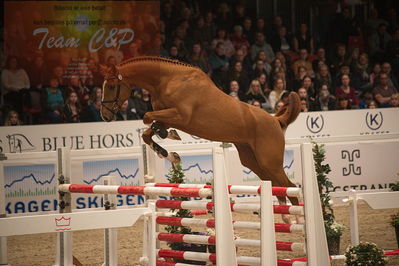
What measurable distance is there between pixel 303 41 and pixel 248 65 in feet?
5.59

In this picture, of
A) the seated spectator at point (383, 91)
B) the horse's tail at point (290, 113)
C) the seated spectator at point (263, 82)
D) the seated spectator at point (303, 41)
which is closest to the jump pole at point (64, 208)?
the horse's tail at point (290, 113)

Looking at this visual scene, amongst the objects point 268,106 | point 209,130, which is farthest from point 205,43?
point 209,130

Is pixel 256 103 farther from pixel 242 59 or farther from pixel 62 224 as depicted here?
pixel 62 224

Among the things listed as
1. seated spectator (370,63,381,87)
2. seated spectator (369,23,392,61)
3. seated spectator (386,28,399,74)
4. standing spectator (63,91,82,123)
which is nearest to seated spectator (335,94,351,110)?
seated spectator (370,63,381,87)

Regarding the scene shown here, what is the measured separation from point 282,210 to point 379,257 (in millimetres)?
821

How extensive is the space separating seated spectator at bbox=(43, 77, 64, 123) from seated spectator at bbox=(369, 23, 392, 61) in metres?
6.54

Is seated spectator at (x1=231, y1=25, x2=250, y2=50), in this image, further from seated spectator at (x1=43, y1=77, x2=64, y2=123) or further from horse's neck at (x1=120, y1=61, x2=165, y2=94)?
horse's neck at (x1=120, y1=61, x2=165, y2=94)

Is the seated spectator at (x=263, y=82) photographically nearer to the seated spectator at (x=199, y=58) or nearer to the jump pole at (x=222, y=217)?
the seated spectator at (x=199, y=58)

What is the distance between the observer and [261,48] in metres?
13.2

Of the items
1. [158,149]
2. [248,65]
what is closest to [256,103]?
[248,65]

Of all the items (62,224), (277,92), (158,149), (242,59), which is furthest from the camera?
(242,59)

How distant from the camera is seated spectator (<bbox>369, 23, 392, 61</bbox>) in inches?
569

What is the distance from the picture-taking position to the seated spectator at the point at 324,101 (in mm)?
12008

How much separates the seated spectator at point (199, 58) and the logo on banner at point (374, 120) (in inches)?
108
